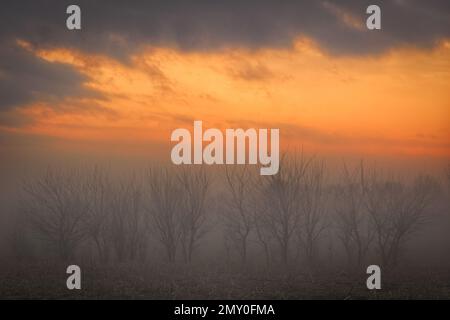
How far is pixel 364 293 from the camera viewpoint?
16594mm

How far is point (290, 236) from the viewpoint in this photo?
2894 cm

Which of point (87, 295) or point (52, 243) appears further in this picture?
point (52, 243)

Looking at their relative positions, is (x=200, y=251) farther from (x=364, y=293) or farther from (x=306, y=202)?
(x=364, y=293)

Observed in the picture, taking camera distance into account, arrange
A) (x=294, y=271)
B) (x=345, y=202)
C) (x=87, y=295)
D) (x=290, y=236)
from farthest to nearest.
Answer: (x=345, y=202) < (x=290, y=236) < (x=294, y=271) < (x=87, y=295)

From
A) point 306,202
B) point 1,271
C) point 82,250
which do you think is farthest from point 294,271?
point 82,250

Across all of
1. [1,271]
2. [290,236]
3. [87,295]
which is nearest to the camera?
[87,295]

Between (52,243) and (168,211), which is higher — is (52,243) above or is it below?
below

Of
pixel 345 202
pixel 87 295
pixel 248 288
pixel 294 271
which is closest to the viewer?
pixel 87 295

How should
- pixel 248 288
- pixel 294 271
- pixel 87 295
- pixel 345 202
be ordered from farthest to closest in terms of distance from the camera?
pixel 345 202
pixel 294 271
pixel 248 288
pixel 87 295

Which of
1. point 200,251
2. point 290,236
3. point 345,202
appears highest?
point 345,202

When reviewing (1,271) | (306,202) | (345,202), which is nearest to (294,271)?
(306,202)

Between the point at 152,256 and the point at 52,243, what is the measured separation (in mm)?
7044

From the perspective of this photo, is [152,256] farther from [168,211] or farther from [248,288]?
[248,288]

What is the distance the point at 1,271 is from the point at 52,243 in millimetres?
10790
